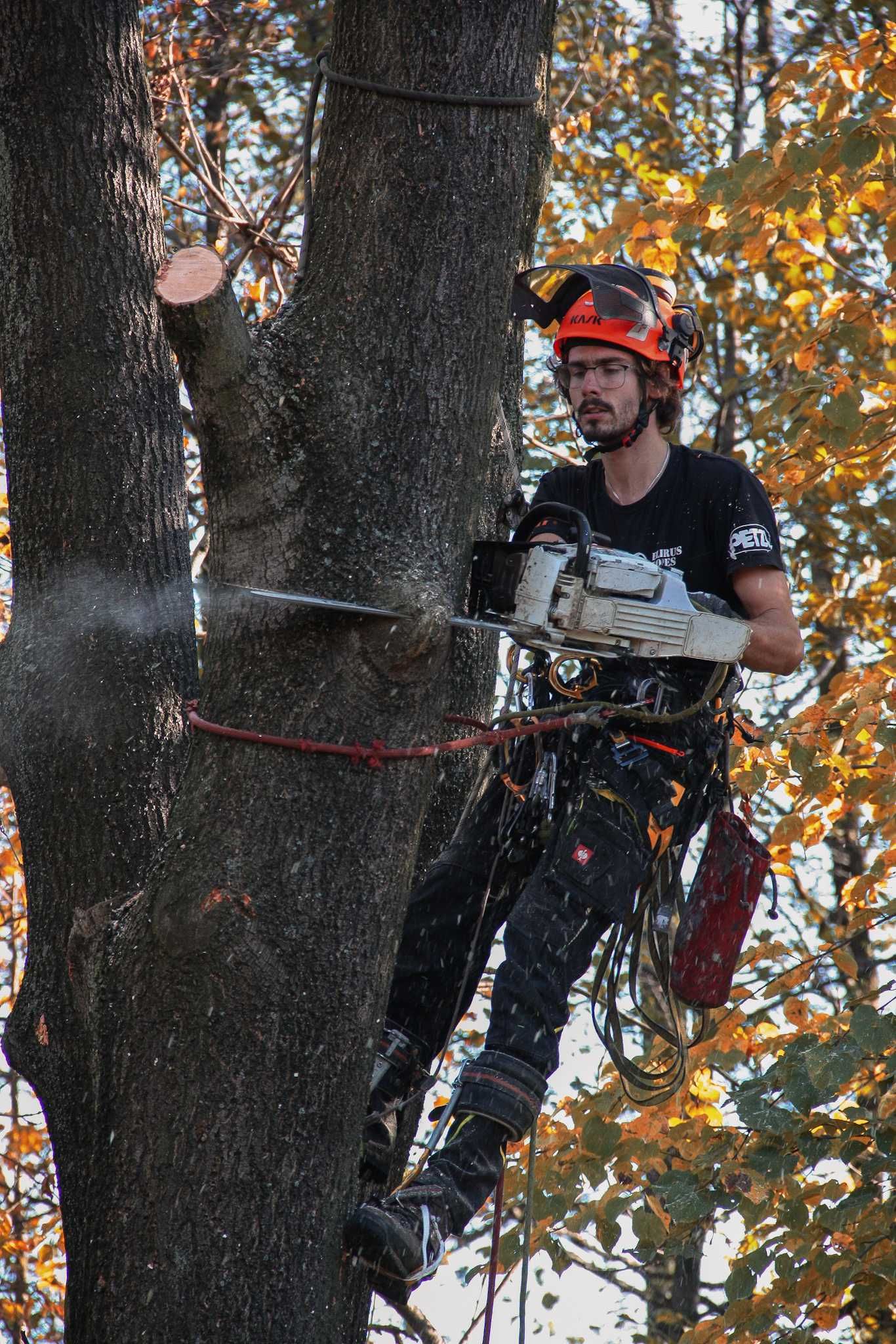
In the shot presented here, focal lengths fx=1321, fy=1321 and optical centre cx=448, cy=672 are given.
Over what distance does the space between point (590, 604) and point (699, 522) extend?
1.60ft

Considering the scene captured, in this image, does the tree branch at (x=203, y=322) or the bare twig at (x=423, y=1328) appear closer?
the tree branch at (x=203, y=322)

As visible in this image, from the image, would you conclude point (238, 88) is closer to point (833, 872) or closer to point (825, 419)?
point (825, 419)

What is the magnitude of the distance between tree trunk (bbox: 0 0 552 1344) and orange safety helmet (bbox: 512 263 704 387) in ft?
2.03

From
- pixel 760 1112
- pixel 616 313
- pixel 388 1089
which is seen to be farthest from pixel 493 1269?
pixel 616 313

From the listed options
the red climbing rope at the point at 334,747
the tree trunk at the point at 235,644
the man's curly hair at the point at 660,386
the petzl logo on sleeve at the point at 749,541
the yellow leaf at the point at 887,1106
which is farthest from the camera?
the yellow leaf at the point at 887,1106

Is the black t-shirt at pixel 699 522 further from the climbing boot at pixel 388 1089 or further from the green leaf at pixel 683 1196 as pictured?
the green leaf at pixel 683 1196

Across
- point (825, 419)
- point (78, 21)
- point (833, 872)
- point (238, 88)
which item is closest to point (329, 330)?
point (78, 21)

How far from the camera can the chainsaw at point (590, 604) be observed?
2.52 m

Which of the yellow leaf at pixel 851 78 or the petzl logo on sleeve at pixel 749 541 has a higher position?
the yellow leaf at pixel 851 78

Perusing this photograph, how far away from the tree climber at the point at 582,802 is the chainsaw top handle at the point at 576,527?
0.5 inches

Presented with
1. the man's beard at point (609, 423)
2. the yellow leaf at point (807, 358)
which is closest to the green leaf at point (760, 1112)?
the man's beard at point (609, 423)

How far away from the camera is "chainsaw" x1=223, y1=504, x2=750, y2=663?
2523mm

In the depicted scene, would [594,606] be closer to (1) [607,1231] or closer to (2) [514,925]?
(2) [514,925]

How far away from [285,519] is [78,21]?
4.12ft
